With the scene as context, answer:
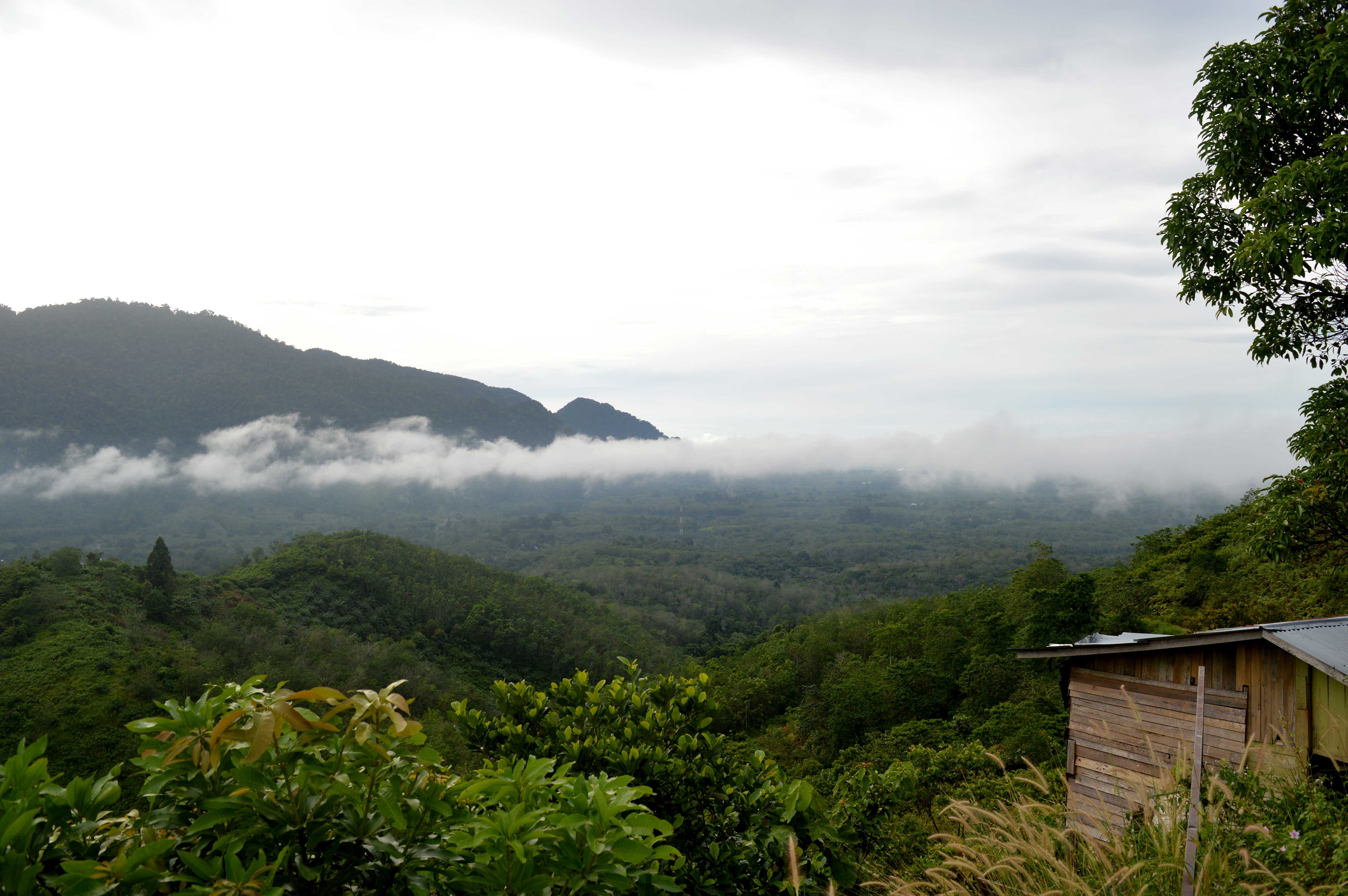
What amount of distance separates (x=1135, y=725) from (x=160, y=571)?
53.3 metres

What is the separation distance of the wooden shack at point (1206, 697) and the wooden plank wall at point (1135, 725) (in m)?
0.01

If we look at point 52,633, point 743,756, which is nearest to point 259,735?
point 743,756

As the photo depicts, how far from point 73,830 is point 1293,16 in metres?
9.49

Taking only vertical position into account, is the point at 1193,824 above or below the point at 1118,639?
above

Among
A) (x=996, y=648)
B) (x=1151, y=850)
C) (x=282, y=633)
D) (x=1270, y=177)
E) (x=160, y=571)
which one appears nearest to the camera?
(x=1151, y=850)

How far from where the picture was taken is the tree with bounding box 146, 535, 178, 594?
4222cm

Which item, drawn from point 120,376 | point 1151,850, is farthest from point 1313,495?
point 120,376

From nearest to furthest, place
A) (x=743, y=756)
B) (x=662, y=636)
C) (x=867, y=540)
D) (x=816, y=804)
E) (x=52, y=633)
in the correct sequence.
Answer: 1. (x=816, y=804)
2. (x=743, y=756)
3. (x=52, y=633)
4. (x=662, y=636)
5. (x=867, y=540)

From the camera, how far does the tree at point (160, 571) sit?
42219 mm

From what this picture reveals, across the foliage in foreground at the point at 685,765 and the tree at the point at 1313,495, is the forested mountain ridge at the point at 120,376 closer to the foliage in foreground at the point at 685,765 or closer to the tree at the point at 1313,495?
the foliage in foreground at the point at 685,765

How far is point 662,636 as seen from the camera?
218 ft

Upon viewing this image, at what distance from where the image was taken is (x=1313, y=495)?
5.86 meters

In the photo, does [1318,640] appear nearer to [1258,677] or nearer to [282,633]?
[1258,677]

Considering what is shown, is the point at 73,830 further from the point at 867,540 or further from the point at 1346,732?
the point at 867,540
